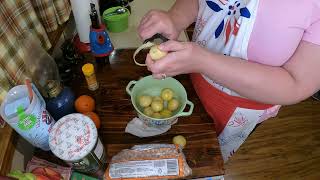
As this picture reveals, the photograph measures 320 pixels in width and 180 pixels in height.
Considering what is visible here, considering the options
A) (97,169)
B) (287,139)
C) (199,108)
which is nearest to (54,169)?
(97,169)

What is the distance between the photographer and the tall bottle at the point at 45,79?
0.71 meters

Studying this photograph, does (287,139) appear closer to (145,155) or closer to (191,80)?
(191,80)

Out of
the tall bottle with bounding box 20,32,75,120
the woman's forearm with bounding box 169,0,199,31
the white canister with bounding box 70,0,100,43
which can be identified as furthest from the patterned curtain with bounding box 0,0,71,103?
the woman's forearm with bounding box 169,0,199,31

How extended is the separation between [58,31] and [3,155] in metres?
0.47

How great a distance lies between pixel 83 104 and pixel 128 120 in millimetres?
136

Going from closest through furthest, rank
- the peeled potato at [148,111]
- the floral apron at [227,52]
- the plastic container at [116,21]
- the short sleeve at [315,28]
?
the short sleeve at [315,28]
the floral apron at [227,52]
the peeled potato at [148,111]
the plastic container at [116,21]

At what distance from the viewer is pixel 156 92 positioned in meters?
0.82

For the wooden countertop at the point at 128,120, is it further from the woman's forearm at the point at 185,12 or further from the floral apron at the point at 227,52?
the woman's forearm at the point at 185,12

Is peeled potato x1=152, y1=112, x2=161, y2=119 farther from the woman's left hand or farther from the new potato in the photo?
the woman's left hand

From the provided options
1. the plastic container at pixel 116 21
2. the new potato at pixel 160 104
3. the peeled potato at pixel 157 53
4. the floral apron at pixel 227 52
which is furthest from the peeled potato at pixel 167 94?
the plastic container at pixel 116 21

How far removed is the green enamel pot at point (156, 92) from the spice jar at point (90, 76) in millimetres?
110

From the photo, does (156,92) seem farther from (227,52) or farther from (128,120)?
(227,52)

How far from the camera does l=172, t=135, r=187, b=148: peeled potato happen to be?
2.34 feet

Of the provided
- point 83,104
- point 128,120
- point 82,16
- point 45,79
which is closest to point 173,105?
point 128,120
